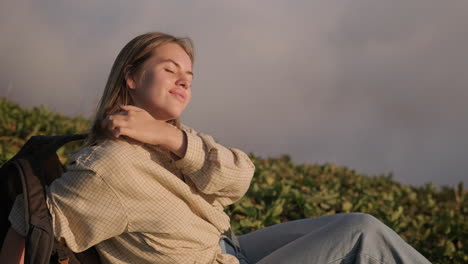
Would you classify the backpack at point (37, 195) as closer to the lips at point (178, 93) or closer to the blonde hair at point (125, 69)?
the blonde hair at point (125, 69)

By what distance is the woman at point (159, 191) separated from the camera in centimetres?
234

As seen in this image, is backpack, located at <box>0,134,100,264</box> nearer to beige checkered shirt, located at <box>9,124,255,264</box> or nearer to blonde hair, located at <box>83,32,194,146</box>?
beige checkered shirt, located at <box>9,124,255,264</box>

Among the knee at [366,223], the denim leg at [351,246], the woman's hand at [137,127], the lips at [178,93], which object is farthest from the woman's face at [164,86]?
the knee at [366,223]

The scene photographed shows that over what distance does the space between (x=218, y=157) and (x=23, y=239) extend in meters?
1.03

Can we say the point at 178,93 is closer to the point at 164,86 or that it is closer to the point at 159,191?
the point at 164,86

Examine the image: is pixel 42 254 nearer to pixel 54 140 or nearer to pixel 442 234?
pixel 54 140

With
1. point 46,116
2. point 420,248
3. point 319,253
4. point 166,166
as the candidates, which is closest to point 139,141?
point 166,166

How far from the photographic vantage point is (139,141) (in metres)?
2.58

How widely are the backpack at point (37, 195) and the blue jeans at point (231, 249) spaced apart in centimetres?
70

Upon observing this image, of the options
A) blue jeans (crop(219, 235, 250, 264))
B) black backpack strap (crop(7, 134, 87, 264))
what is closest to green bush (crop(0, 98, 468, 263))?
blue jeans (crop(219, 235, 250, 264))

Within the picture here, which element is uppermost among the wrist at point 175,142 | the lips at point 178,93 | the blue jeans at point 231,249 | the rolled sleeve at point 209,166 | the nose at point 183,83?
the nose at point 183,83

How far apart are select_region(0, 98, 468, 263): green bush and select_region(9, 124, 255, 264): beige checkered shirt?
239 cm

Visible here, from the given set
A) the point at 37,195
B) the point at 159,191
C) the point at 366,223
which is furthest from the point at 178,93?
the point at 366,223

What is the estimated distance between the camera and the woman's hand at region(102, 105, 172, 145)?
2.41 metres
